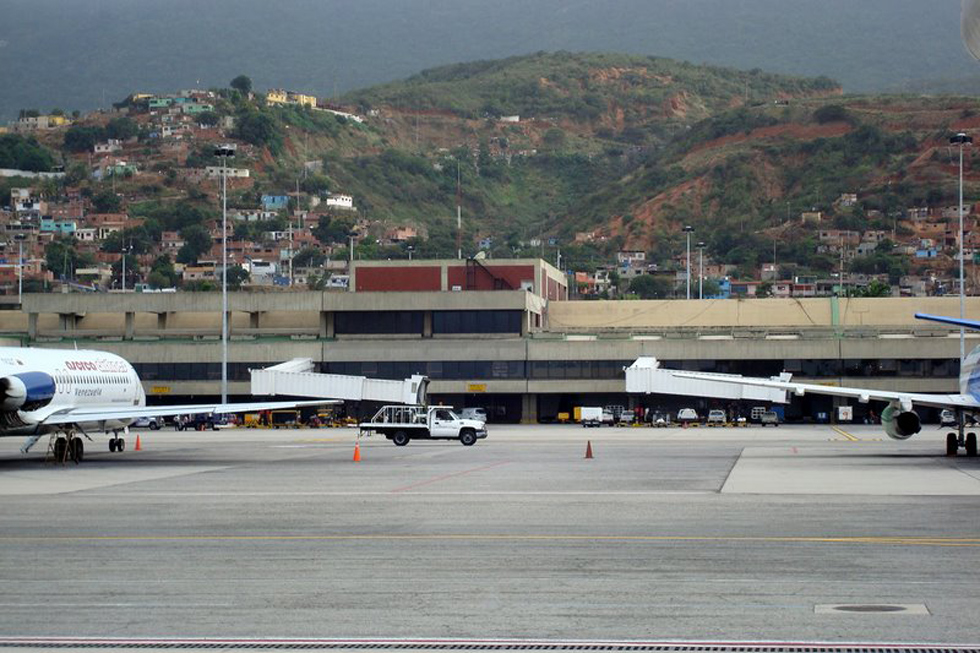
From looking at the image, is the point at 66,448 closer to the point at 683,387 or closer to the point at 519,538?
the point at 519,538

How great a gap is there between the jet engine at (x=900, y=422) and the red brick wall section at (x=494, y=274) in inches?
2659

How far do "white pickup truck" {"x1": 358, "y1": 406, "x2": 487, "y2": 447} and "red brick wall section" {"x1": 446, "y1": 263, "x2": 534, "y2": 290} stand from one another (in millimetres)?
50927

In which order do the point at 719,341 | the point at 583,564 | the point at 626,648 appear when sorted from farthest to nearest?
1. the point at 719,341
2. the point at 583,564
3. the point at 626,648

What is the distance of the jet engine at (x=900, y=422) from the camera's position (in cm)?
4822

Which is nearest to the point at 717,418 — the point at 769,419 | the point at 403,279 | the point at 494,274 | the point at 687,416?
the point at 687,416

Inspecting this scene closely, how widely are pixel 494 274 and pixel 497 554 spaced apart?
93.9 meters

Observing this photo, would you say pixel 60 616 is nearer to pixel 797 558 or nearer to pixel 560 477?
pixel 797 558

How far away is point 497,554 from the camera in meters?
22.7

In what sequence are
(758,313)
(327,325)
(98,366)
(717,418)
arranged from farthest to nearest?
(758,313), (327,325), (717,418), (98,366)

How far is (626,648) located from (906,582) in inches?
231

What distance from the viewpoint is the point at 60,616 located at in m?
17.5

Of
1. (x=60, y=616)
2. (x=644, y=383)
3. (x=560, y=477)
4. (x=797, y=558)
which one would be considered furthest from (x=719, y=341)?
(x=60, y=616)

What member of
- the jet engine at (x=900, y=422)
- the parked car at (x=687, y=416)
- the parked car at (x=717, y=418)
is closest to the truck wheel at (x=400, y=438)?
the jet engine at (x=900, y=422)

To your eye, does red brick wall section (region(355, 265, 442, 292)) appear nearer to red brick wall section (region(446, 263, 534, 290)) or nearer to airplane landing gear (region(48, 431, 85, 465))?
red brick wall section (region(446, 263, 534, 290))
